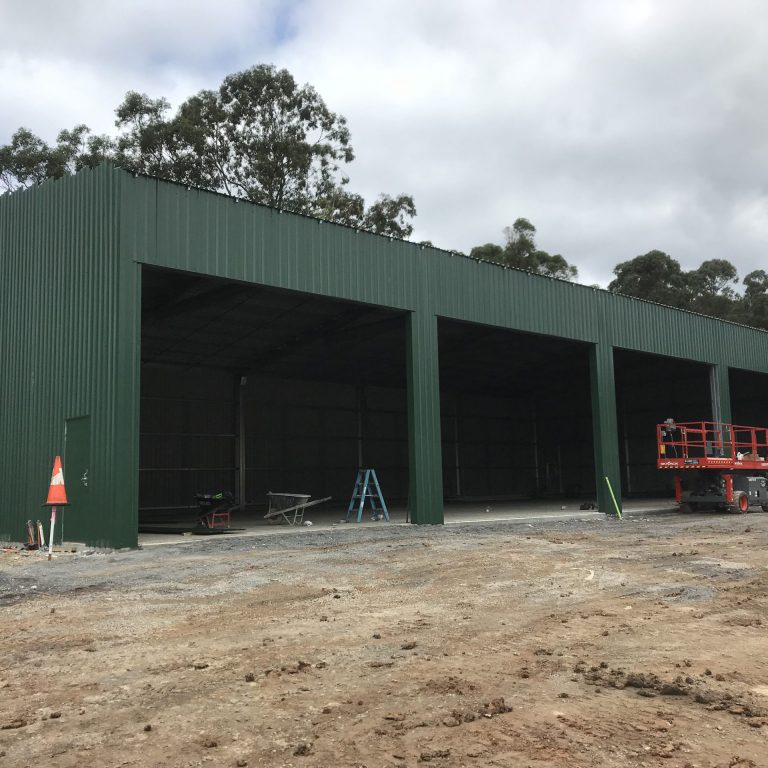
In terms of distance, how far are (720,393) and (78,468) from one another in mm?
22808

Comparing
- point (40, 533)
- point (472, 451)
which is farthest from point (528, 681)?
point (472, 451)

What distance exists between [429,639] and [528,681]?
138 cm

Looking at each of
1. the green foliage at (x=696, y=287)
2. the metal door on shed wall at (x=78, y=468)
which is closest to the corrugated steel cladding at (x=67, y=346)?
the metal door on shed wall at (x=78, y=468)

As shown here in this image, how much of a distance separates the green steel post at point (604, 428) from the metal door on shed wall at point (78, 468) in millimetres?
14730

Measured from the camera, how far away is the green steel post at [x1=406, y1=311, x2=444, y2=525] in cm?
1789

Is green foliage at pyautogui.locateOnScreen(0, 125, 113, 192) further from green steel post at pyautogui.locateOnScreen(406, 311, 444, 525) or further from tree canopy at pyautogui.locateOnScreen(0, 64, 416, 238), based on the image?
green steel post at pyautogui.locateOnScreen(406, 311, 444, 525)

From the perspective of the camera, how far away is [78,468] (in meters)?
14.0

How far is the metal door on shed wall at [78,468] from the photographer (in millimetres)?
13742

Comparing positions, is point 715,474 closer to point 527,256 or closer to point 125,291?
point 125,291

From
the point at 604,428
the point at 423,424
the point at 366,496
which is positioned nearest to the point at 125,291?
the point at 423,424

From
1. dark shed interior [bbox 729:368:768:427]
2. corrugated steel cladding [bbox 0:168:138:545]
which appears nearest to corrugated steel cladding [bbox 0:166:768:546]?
corrugated steel cladding [bbox 0:168:138:545]

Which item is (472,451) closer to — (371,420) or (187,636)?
(371,420)

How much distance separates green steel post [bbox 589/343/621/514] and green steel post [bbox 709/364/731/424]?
6292 millimetres

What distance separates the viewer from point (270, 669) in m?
5.25
